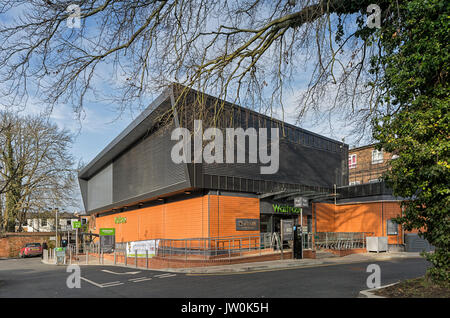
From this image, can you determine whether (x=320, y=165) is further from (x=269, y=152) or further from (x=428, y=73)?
(x=428, y=73)

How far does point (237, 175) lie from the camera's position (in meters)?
23.3

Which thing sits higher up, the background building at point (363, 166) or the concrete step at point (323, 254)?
the background building at point (363, 166)

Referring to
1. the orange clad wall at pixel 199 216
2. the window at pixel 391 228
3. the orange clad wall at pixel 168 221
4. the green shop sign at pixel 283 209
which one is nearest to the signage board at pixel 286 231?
the orange clad wall at pixel 199 216

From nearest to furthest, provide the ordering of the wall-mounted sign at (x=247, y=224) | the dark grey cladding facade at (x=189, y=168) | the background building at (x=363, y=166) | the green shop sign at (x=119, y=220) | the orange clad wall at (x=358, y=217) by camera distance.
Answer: the dark grey cladding facade at (x=189, y=168) → the wall-mounted sign at (x=247, y=224) → the orange clad wall at (x=358, y=217) → the green shop sign at (x=119, y=220) → the background building at (x=363, y=166)

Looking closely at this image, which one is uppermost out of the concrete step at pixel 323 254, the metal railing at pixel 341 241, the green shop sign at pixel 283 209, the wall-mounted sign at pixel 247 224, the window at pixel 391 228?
the green shop sign at pixel 283 209

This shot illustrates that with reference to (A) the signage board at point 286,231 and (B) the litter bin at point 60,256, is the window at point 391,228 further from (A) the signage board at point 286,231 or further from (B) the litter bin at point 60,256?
(B) the litter bin at point 60,256

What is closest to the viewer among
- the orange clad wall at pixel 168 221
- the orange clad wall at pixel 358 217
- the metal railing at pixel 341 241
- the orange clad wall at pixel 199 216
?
the orange clad wall at pixel 199 216

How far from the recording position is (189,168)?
68.2 feet

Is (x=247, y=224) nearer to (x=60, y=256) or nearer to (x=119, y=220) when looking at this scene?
(x=60, y=256)

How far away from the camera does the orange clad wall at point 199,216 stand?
21.6 m

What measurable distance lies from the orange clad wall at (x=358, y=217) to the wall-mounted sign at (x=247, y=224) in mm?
8140

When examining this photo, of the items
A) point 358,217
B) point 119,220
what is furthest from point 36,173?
point 358,217

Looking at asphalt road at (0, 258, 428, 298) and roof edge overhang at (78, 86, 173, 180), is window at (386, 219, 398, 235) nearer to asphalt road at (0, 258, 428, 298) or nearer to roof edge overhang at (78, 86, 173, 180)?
asphalt road at (0, 258, 428, 298)
